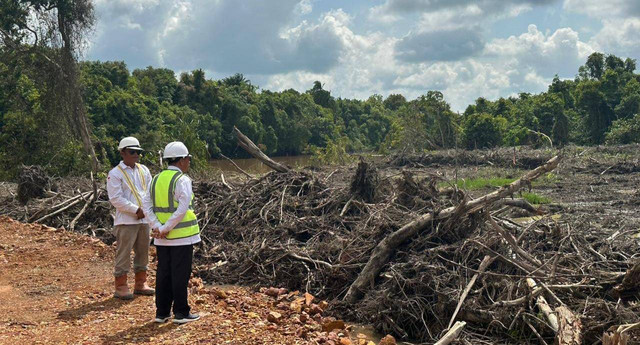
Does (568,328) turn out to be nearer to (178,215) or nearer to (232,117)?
(178,215)

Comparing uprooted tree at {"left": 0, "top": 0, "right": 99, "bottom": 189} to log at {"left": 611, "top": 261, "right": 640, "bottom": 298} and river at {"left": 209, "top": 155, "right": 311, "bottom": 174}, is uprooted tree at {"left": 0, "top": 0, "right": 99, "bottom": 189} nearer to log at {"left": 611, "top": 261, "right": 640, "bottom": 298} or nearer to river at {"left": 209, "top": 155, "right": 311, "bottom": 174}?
river at {"left": 209, "top": 155, "right": 311, "bottom": 174}

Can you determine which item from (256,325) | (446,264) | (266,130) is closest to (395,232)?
(446,264)

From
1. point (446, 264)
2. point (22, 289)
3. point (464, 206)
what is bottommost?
point (22, 289)

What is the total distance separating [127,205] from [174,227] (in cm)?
112

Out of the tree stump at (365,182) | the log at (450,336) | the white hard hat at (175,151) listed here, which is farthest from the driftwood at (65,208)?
the log at (450,336)

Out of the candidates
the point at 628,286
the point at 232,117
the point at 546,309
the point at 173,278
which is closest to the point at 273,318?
the point at 173,278

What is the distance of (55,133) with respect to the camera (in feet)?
71.4

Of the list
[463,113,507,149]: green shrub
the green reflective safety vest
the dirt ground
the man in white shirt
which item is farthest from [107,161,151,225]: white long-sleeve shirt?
[463,113,507,149]: green shrub

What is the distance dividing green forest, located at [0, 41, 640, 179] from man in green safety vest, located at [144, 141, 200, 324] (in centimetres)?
1023

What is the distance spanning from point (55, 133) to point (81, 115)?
132cm

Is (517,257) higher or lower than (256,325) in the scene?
higher

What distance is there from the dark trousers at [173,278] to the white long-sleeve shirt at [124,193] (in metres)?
0.96

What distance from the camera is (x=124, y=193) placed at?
649 centimetres

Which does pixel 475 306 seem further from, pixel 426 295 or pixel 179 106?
pixel 179 106
